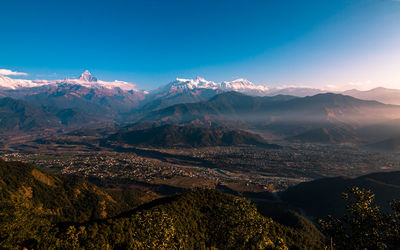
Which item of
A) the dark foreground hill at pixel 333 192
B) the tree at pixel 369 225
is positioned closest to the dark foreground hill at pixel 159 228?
the tree at pixel 369 225

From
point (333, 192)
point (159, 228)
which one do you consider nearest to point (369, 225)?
point (159, 228)

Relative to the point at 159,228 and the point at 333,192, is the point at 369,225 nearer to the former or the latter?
the point at 159,228

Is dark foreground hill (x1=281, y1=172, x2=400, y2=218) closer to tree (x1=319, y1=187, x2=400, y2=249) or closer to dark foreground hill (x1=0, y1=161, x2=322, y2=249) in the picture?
dark foreground hill (x1=0, y1=161, x2=322, y2=249)

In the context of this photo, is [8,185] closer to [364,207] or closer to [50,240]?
[50,240]

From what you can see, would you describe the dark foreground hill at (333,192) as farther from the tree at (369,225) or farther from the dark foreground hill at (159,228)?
the tree at (369,225)

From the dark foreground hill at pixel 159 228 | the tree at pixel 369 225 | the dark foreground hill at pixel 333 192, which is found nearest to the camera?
the tree at pixel 369 225

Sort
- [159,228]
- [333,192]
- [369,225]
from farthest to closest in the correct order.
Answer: [333,192], [159,228], [369,225]

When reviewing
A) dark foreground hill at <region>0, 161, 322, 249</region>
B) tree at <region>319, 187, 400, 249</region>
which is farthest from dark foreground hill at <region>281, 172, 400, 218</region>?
tree at <region>319, 187, 400, 249</region>

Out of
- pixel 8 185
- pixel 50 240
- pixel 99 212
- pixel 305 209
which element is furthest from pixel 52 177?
pixel 305 209
